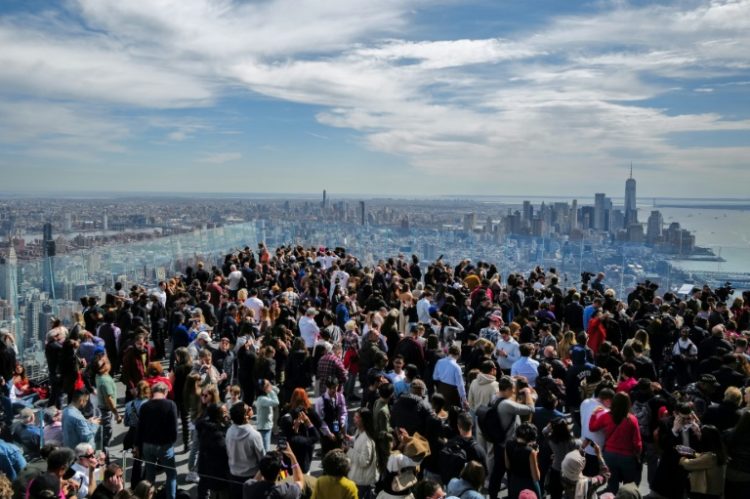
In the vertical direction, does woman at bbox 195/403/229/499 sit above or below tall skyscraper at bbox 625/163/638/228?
below

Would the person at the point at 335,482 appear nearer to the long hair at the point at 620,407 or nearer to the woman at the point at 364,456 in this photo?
the woman at the point at 364,456

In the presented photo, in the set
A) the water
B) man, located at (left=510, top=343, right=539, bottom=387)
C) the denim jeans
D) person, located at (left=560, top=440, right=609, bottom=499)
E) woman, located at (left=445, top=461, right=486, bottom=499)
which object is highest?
the water

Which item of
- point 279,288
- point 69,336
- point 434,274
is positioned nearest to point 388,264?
point 434,274

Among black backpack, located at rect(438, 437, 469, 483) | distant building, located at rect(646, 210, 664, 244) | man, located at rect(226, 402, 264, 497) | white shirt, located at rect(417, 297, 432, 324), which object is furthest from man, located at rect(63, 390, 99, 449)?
distant building, located at rect(646, 210, 664, 244)

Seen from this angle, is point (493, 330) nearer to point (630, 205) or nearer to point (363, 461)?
point (363, 461)

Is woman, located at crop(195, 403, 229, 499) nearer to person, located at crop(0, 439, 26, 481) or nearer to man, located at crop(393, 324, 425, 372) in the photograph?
person, located at crop(0, 439, 26, 481)

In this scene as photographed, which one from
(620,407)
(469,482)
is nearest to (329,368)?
(469,482)

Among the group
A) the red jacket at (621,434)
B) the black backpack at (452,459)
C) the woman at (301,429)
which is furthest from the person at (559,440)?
the woman at (301,429)
